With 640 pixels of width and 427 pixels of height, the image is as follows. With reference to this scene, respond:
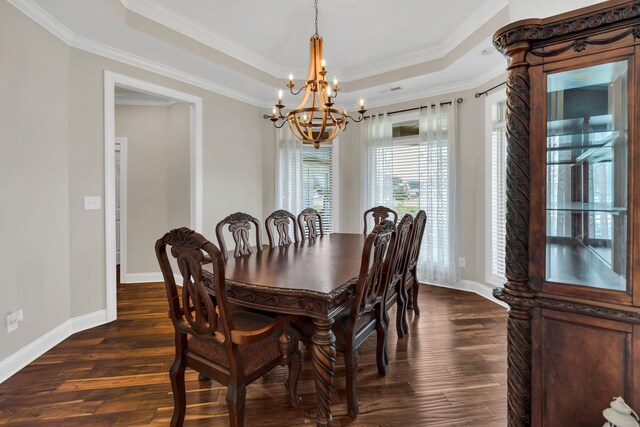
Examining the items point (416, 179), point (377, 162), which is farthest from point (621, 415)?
point (377, 162)

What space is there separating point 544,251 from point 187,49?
3.55m

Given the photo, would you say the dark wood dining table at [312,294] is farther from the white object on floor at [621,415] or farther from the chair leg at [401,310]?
the white object on floor at [621,415]

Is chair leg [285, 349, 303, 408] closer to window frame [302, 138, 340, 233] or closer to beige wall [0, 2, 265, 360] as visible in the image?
beige wall [0, 2, 265, 360]

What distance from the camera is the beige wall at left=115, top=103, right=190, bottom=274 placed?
185 inches

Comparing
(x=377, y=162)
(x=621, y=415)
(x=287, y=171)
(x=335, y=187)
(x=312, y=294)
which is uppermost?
(x=377, y=162)

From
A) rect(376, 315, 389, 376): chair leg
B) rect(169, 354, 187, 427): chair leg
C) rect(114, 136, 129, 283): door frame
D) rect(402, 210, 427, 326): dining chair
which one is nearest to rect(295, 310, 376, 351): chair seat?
rect(376, 315, 389, 376): chair leg

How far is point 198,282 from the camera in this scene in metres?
1.39

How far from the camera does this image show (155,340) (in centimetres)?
276

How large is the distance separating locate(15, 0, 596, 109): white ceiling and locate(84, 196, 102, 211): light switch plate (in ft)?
4.70

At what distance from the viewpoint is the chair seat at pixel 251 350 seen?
1503 mm

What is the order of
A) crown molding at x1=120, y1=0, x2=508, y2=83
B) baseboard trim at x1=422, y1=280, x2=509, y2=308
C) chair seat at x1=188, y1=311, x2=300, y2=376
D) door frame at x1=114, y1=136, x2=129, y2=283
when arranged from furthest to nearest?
door frame at x1=114, y1=136, x2=129, y2=283 < baseboard trim at x1=422, y1=280, x2=509, y2=308 < crown molding at x1=120, y1=0, x2=508, y2=83 < chair seat at x1=188, y1=311, x2=300, y2=376

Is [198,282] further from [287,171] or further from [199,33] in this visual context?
[287,171]

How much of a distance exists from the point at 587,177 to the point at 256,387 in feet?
7.13

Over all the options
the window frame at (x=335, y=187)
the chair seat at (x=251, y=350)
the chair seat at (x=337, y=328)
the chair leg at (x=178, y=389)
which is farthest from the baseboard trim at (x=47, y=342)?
the window frame at (x=335, y=187)
